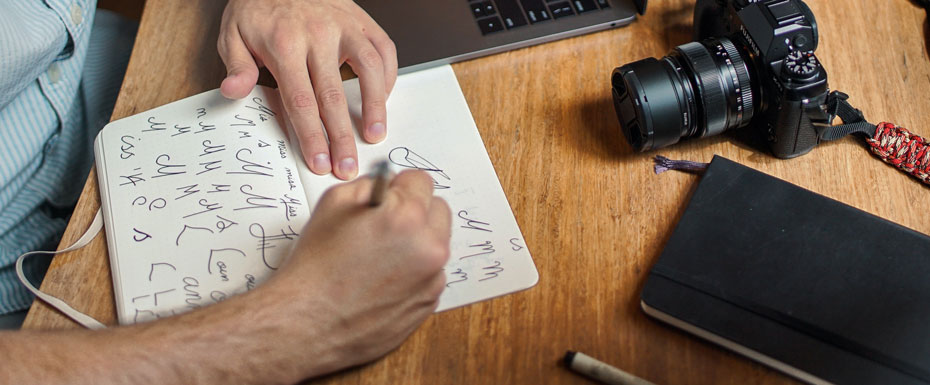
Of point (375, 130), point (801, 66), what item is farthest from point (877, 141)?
point (375, 130)

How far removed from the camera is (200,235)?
631mm

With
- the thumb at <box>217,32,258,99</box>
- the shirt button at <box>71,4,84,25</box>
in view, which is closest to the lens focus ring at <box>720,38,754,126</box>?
the thumb at <box>217,32,258,99</box>

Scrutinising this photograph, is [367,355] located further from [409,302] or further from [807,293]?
[807,293]

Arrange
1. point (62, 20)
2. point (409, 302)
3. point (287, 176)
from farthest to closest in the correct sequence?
1. point (62, 20)
2. point (287, 176)
3. point (409, 302)

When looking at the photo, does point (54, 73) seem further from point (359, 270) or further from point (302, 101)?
point (359, 270)

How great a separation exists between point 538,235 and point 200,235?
12.2 inches

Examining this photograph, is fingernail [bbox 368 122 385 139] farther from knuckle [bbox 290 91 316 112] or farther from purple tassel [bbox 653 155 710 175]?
purple tassel [bbox 653 155 710 175]

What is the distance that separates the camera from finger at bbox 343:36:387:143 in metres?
0.70

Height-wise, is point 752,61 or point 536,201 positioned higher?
point 752,61

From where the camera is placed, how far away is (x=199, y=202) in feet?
2.14

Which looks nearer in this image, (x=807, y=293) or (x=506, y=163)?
(x=807, y=293)

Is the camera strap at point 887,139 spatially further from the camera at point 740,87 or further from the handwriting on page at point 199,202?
the handwriting on page at point 199,202

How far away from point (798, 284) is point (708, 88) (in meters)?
0.20

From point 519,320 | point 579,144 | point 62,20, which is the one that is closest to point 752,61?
point 579,144
